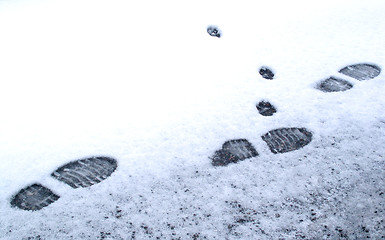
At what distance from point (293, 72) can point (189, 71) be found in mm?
1538

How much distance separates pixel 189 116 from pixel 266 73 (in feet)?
5.09

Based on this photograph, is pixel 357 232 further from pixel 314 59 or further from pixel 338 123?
pixel 314 59

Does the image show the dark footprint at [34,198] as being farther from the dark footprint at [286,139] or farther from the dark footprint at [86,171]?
the dark footprint at [286,139]

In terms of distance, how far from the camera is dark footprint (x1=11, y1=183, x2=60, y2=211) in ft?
9.43

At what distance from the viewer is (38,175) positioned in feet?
10.3

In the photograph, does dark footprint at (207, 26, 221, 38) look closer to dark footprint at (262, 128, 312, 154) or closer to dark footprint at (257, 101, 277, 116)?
dark footprint at (257, 101, 277, 116)

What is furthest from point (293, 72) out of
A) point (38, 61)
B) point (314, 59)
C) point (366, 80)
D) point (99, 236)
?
point (38, 61)

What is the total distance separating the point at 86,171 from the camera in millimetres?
3211

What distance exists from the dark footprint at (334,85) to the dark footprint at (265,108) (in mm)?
819

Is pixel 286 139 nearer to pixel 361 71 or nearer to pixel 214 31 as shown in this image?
pixel 361 71

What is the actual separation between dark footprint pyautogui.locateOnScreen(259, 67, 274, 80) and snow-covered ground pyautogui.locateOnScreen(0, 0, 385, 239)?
13cm

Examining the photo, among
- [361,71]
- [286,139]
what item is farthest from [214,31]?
[286,139]

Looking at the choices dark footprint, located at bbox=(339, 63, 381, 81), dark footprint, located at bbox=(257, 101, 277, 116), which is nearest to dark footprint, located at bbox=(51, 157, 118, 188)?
dark footprint, located at bbox=(257, 101, 277, 116)

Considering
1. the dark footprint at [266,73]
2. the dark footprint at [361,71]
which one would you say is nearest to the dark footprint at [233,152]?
the dark footprint at [266,73]
